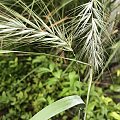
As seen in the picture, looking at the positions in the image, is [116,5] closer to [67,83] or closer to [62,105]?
[67,83]

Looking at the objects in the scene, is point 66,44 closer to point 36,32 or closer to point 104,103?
point 36,32

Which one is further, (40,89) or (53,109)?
(40,89)

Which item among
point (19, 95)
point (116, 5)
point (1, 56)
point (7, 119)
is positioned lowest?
point (7, 119)

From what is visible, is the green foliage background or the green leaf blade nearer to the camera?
the green leaf blade

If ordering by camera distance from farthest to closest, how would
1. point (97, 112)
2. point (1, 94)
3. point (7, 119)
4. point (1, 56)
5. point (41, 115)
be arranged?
point (1, 56) < point (1, 94) < point (7, 119) < point (97, 112) < point (41, 115)

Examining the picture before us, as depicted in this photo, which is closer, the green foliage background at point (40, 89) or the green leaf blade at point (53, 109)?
the green leaf blade at point (53, 109)

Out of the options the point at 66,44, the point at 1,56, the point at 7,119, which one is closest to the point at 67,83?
the point at 7,119

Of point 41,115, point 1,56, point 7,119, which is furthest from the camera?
point 1,56

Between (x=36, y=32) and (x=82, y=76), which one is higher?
(x=36, y=32)

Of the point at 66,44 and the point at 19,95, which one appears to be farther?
the point at 19,95

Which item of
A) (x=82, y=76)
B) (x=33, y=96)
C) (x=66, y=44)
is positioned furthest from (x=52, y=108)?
(x=82, y=76)
